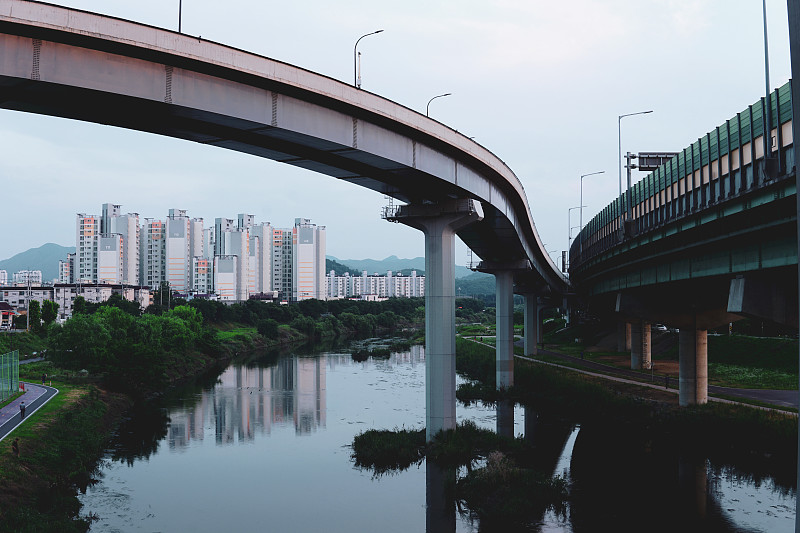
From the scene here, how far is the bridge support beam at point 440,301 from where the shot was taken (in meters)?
32.7

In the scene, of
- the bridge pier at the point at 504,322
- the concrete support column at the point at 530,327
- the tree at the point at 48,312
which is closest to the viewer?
the bridge pier at the point at 504,322

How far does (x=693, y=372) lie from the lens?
41188mm

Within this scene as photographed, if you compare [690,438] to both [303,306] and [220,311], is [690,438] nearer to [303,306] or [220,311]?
[220,311]

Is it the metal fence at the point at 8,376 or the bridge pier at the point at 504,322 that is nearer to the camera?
the metal fence at the point at 8,376

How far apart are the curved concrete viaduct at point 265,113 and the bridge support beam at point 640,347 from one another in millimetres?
33910

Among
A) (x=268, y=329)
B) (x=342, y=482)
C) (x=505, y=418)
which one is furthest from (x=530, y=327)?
(x=342, y=482)

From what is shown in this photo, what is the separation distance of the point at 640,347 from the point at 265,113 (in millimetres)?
54003

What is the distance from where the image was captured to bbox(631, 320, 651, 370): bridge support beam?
65438 mm

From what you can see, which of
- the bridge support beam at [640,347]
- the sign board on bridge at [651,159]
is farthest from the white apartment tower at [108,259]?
the sign board on bridge at [651,159]

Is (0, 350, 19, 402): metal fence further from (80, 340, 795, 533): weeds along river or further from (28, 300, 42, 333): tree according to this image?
(28, 300, 42, 333): tree

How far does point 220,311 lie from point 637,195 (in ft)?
337

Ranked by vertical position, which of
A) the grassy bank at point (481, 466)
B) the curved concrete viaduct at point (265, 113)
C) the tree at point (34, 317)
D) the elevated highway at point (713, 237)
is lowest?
the grassy bank at point (481, 466)

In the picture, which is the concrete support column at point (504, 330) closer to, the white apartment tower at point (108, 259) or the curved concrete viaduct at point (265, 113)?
the curved concrete viaduct at point (265, 113)

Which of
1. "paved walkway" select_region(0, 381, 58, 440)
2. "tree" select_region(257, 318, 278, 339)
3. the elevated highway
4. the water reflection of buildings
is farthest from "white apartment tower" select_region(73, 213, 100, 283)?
the elevated highway
